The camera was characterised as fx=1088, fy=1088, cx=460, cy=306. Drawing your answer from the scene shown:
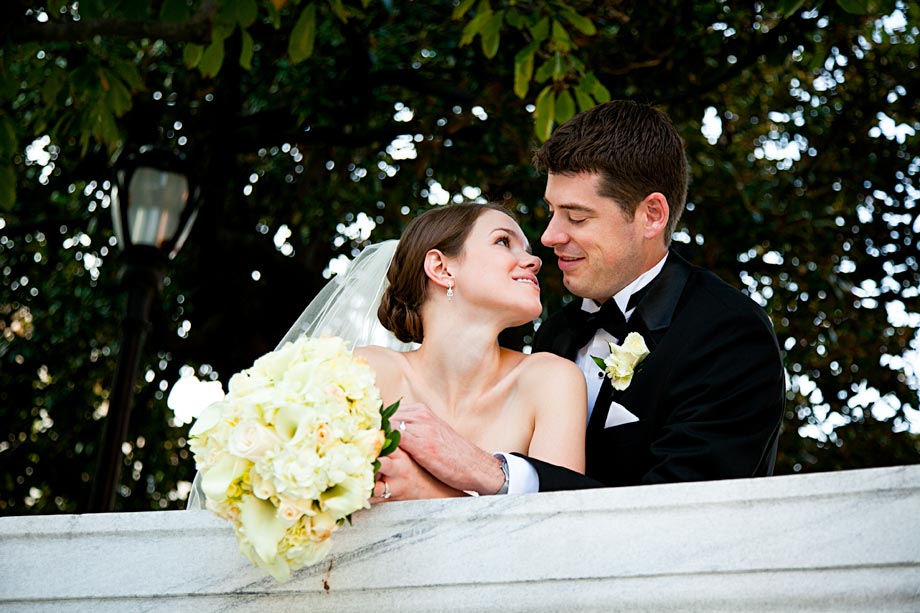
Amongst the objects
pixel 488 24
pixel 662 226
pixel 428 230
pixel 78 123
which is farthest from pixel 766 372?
pixel 78 123

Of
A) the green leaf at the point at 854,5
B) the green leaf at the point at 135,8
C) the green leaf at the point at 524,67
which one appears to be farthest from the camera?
the green leaf at the point at 524,67

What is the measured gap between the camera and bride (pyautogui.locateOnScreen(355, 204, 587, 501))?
3588 millimetres

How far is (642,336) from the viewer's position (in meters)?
3.77

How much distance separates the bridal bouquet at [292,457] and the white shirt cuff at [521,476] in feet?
1.87

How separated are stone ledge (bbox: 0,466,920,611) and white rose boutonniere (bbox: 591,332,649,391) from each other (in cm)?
121

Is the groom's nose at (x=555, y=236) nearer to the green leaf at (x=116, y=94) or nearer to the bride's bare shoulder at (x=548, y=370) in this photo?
the bride's bare shoulder at (x=548, y=370)

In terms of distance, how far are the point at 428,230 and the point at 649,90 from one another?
410 cm

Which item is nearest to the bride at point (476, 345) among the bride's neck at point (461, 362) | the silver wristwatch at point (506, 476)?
the bride's neck at point (461, 362)

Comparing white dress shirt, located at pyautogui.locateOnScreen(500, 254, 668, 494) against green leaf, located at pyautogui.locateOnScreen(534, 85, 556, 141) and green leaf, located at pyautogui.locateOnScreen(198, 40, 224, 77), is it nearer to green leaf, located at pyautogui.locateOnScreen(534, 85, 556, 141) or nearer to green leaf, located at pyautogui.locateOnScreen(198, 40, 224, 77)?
green leaf, located at pyautogui.locateOnScreen(534, 85, 556, 141)

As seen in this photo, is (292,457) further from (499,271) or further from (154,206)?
(154,206)

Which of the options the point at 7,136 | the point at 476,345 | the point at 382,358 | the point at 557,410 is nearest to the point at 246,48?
the point at 7,136

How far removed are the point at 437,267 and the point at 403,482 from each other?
125 centimetres

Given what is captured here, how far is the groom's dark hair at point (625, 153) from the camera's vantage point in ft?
13.3

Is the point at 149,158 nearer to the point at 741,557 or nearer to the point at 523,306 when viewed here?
the point at 523,306
